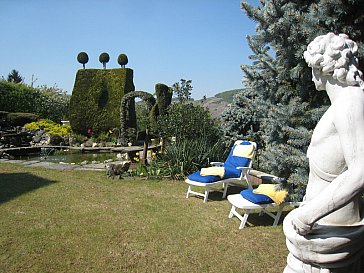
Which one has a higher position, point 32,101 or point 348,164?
point 32,101

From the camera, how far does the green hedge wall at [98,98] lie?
16.5 meters

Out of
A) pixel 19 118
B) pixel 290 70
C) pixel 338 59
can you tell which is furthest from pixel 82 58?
pixel 338 59

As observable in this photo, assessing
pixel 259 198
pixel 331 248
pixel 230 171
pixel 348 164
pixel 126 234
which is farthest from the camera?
pixel 230 171

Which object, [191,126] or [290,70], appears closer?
[290,70]

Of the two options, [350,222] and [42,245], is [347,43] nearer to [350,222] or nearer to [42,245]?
[350,222]

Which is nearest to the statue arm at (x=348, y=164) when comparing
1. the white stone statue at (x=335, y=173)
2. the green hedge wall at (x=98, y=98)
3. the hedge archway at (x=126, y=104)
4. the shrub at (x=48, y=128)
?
the white stone statue at (x=335, y=173)

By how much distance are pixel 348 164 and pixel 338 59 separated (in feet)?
1.77

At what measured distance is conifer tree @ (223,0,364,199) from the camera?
2633 mm

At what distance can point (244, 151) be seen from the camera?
5.66 meters

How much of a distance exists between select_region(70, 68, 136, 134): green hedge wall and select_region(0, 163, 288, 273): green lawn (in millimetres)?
10686

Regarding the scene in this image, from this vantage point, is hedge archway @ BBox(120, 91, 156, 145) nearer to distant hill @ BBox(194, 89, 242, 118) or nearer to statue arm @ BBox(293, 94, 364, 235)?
distant hill @ BBox(194, 89, 242, 118)

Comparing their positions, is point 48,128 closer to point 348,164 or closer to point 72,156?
point 72,156

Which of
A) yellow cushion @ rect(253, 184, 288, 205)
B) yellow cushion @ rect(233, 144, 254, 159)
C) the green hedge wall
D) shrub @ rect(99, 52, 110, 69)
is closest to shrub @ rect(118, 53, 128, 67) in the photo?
shrub @ rect(99, 52, 110, 69)

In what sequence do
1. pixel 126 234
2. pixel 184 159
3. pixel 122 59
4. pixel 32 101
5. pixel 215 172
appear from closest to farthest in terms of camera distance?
pixel 126 234
pixel 215 172
pixel 184 159
pixel 122 59
pixel 32 101
